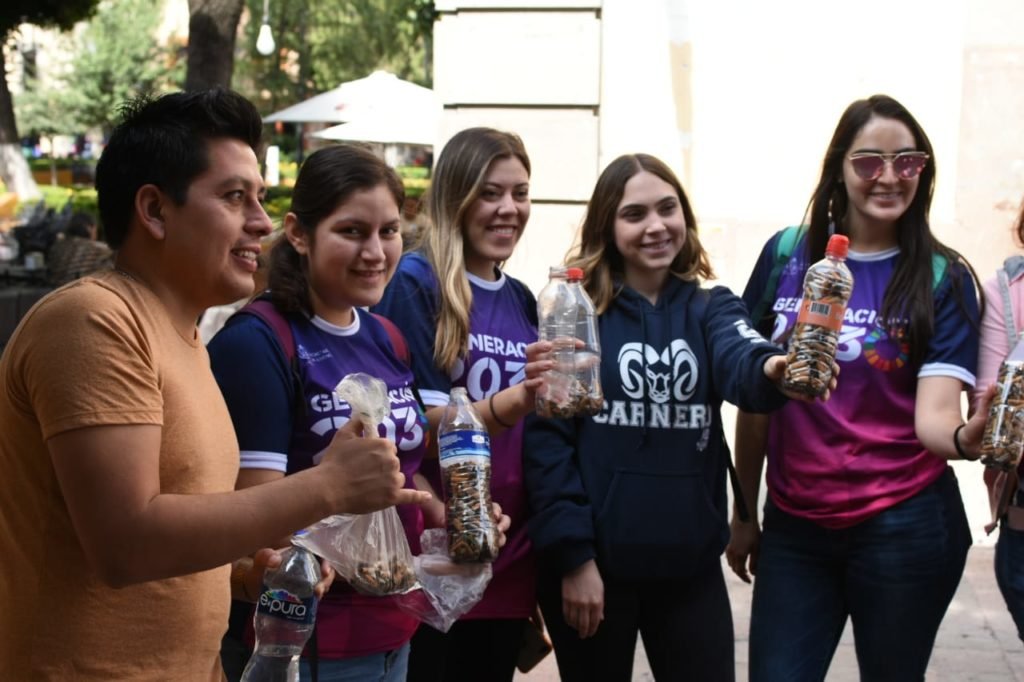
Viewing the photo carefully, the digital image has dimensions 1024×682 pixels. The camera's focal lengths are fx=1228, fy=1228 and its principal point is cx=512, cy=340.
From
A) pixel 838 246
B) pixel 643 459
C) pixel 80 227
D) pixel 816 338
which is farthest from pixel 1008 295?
pixel 80 227

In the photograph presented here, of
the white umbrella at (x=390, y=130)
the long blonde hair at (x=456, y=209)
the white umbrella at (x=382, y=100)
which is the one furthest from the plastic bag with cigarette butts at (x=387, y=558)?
the white umbrella at (x=382, y=100)

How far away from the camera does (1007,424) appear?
3379 millimetres

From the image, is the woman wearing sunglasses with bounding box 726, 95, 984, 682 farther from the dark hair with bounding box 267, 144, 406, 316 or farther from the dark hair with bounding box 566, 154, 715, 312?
the dark hair with bounding box 267, 144, 406, 316

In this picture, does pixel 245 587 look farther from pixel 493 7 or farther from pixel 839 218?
pixel 493 7

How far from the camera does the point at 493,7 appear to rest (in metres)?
7.96

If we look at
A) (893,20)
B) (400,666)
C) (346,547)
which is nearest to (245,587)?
(346,547)

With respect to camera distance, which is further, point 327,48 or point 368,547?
point 327,48

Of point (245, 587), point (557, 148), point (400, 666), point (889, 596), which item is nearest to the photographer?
point (245, 587)

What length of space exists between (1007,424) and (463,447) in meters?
1.51

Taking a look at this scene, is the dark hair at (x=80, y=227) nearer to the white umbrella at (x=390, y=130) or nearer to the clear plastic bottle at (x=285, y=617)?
the white umbrella at (x=390, y=130)

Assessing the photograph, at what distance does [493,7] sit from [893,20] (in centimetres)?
250

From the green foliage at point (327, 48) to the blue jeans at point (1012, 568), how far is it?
33614mm

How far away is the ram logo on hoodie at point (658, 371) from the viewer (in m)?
3.80

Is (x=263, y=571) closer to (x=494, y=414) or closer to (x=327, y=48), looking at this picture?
(x=494, y=414)
